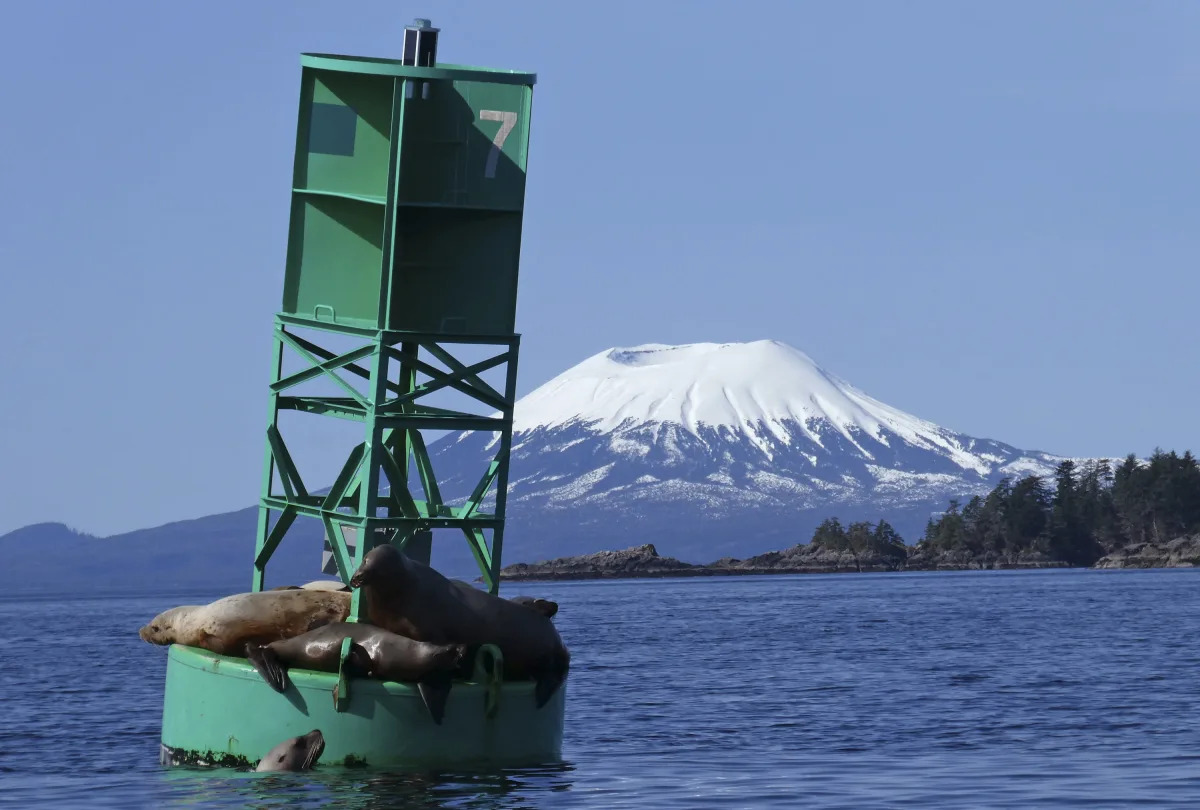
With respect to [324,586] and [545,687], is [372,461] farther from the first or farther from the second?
[545,687]

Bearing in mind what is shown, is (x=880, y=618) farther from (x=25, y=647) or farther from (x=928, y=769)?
(x=928, y=769)

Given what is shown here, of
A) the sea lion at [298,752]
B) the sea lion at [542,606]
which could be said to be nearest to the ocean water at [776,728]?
the sea lion at [298,752]

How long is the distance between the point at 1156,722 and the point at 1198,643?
29.5m

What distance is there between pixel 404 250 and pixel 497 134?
253cm

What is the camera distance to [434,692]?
27969 millimetres

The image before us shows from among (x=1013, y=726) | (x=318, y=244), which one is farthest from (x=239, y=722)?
(x=1013, y=726)

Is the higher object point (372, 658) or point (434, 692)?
point (372, 658)

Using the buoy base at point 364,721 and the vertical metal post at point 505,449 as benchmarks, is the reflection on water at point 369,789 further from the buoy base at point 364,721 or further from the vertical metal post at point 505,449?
the vertical metal post at point 505,449

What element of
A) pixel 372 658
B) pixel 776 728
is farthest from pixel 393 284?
pixel 776 728

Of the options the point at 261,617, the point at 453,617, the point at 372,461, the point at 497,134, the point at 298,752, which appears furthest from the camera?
the point at 497,134

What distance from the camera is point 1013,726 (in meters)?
38.2

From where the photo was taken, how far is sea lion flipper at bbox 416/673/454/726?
2792cm

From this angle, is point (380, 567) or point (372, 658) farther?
point (380, 567)

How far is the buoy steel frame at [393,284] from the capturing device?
30.2 meters
